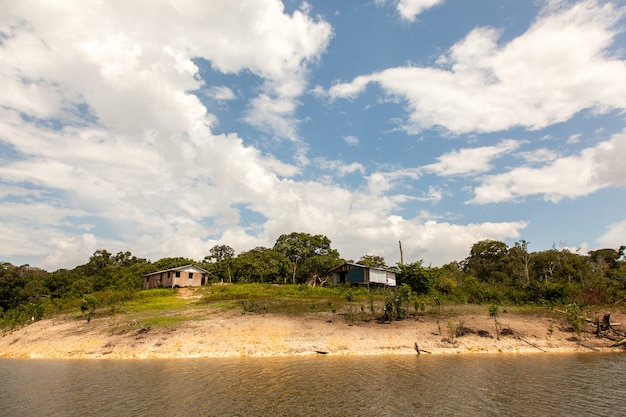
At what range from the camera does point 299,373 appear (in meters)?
24.0

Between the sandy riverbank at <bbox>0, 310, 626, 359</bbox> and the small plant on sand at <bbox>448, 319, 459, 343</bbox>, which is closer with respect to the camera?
the sandy riverbank at <bbox>0, 310, 626, 359</bbox>

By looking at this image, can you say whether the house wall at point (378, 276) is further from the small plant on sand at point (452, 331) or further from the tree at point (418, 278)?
the small plant on sand at point (452, 331)

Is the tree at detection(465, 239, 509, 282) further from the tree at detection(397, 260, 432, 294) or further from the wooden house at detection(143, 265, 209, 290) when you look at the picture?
the wooden house at detection(143, 265, 209, 290)

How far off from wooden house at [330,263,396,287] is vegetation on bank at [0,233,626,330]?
201 centimetres

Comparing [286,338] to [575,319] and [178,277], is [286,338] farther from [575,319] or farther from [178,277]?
[178,277]

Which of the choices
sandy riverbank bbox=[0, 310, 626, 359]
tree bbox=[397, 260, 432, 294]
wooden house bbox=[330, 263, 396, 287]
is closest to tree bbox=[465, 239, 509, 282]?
wooden house bbox=[330, 263, 396, 287]

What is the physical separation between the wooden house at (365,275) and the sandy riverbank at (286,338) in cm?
2950

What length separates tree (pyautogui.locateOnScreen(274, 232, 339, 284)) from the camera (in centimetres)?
10000

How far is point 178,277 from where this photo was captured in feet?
246

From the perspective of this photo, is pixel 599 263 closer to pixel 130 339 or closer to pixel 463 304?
pixel 463 304

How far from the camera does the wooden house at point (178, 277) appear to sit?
74875mm

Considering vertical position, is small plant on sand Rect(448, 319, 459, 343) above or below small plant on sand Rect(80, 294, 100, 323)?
below

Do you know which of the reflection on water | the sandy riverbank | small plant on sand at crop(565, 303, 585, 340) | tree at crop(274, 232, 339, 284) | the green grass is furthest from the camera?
tree at crop(274, 232, 339, 284)

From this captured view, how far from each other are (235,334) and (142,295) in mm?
33012
